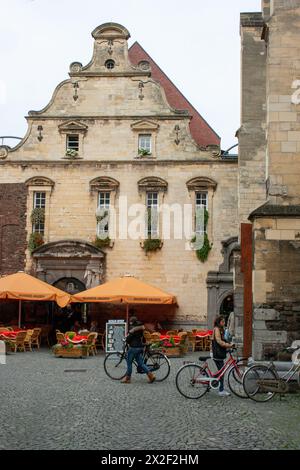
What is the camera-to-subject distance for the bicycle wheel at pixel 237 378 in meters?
12.0

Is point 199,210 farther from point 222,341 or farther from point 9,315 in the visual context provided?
point 222,341

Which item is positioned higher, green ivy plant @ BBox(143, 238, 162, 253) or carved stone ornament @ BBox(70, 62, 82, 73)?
carved stone ornament @ BBox(70, 62, 82, 73)

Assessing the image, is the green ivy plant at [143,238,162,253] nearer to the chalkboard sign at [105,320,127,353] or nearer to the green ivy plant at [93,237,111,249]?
the green ivy plant at [93,237,111,249]

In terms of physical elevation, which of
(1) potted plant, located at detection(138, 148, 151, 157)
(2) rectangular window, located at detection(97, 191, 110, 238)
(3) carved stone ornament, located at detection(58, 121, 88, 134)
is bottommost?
(2) rectangular window, located at detection(97, 191, 110, 238)

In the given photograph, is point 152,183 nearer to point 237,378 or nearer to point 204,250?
point 204,250

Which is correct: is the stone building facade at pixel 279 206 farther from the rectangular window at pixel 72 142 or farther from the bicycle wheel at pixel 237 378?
the rectangular window at pixel 72 142

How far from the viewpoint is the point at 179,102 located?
3325cm

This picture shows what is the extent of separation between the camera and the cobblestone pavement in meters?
7.84

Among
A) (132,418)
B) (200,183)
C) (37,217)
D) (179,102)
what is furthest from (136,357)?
(179,102)

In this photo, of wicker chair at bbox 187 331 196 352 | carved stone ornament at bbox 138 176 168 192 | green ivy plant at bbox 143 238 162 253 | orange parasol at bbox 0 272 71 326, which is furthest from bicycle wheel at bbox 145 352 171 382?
carved stone ornament at bbox 138 176 168 192

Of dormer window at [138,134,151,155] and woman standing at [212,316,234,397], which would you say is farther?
dormer window at [138,134,151,155]

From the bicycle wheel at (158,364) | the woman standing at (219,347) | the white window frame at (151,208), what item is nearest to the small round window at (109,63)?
the white window frame at (151,208)

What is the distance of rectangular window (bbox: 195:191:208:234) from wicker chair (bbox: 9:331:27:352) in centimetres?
841

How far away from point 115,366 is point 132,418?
17.7 ft
